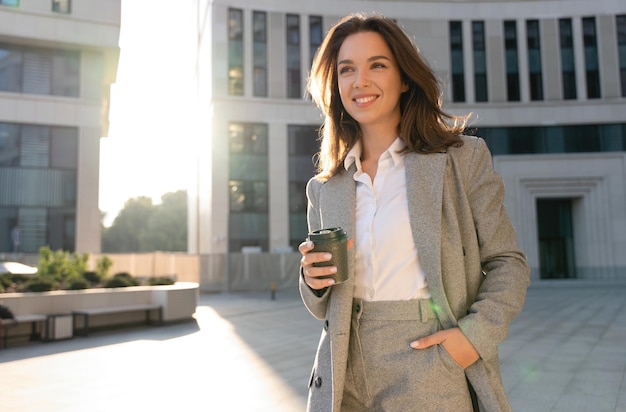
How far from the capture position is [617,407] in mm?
5965

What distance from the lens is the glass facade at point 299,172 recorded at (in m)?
34.4

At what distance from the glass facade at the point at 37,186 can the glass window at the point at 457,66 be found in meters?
23.9

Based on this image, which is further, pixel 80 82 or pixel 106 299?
pixel 80 82

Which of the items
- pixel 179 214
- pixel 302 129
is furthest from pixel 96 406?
pixel 179 214

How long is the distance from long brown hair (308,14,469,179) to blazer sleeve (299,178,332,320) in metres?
0.08

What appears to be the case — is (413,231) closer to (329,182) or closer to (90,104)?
(329,182)

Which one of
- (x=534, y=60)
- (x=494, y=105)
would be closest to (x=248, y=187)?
(x=494, y=105)

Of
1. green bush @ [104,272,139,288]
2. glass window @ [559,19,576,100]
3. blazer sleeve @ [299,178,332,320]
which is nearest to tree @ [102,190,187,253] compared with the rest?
glass window @ [559,19,576,100]

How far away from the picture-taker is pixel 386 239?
192cm

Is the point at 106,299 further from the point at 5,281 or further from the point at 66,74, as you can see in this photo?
the point at 66,74

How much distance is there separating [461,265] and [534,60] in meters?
38.8

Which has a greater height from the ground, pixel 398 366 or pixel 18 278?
pixel 398 366

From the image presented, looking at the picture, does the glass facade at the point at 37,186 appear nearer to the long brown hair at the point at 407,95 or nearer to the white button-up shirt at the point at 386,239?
the long brown hair at the point at 407,95

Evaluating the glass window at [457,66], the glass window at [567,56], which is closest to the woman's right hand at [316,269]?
the glass window at [457,66]
